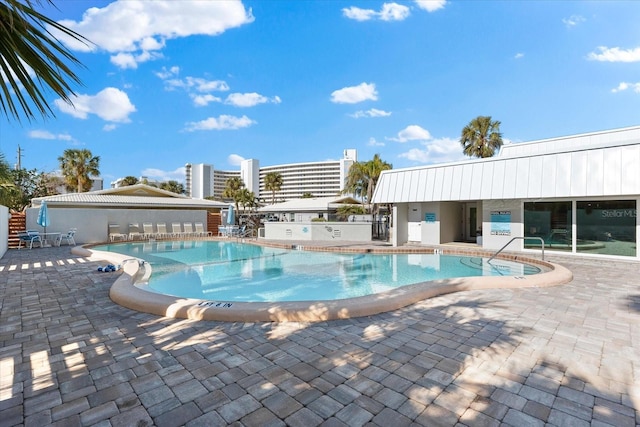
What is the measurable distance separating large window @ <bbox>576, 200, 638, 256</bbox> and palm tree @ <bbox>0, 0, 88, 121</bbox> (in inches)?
516

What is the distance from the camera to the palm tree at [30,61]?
5.11 feet

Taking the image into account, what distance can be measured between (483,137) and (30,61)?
26.9m

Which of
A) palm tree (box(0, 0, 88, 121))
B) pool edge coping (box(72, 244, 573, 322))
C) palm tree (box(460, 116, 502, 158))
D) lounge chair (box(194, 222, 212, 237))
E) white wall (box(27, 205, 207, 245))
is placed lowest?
pool edge coping (box(72, 244, 573, 322))

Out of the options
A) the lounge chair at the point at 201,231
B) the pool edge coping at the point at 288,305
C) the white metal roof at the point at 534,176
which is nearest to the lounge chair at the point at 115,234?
the lounge chair at the point at 201,231

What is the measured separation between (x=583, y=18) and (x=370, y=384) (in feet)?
44.8

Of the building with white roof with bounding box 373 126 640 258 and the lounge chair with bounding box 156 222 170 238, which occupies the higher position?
the building with white roof with bounding box 373 126 640 258

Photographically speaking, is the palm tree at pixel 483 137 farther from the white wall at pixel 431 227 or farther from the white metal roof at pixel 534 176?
the white wall at pixel 431 227

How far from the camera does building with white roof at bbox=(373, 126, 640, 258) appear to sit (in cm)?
939

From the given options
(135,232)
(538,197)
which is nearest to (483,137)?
(538,197)

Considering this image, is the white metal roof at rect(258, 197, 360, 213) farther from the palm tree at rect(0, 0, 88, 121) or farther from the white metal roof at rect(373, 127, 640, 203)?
the palm tree at rect(0, 0, 88, 121)

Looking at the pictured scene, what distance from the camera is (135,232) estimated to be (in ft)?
60.6

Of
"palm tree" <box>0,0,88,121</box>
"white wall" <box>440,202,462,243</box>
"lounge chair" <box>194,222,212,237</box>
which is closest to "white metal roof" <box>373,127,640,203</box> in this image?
"white wall" <box>440,202,462,243</box>

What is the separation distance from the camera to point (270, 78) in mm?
20641

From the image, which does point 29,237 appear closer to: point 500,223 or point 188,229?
point 188,229
